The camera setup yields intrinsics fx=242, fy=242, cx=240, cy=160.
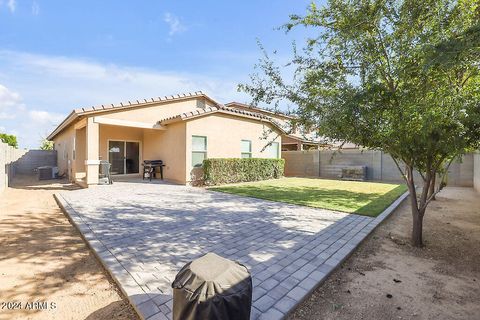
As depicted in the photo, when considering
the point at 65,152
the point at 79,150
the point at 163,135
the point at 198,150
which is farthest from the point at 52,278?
the point at 65,152

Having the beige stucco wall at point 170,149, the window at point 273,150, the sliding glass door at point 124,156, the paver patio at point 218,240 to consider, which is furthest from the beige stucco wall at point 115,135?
the window at point 273,150

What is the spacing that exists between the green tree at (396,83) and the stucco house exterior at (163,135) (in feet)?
19.4

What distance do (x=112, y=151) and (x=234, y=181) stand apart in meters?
7.96

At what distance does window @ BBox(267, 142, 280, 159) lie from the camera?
17.9 m

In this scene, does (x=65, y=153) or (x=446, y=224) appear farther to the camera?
(x=65, y=153)

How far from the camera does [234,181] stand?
14.4 metres

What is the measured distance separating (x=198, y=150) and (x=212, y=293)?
11882 millimetres

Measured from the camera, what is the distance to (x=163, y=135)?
14.7 metres

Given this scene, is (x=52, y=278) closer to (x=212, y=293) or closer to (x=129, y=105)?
(x=212, y=293)

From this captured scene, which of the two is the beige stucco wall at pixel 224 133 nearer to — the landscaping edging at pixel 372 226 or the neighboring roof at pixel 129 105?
the neighboring roof at pixel 129 105

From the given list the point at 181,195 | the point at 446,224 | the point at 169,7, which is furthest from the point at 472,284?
the point at 169,7

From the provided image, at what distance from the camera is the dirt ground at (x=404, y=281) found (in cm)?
290

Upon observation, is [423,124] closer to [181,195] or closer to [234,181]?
[181,195]

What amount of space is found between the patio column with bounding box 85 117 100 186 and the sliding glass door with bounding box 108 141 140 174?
3435 mm
